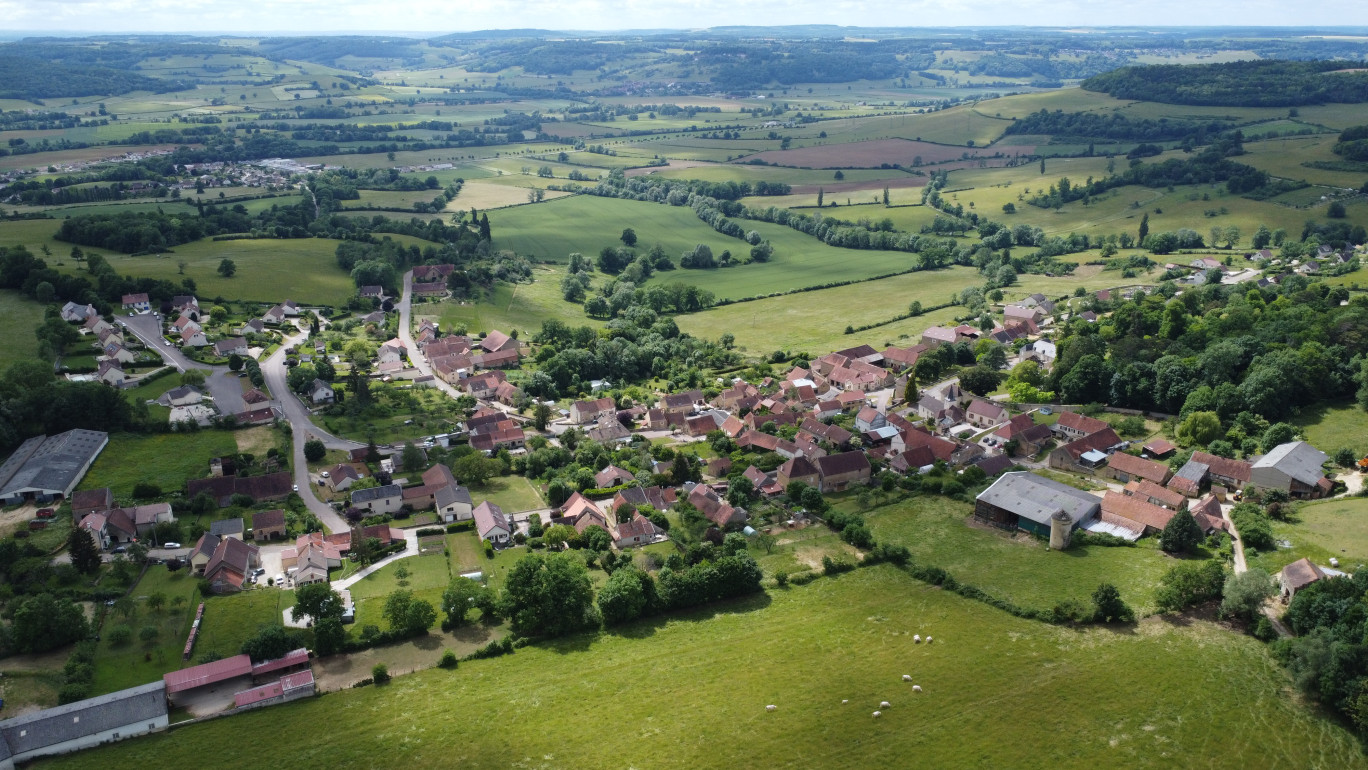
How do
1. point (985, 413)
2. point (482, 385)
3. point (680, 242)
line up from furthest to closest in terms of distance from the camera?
point (680, 242) < point (482, 385) < point (985, 413)

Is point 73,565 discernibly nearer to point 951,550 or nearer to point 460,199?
point 951,550

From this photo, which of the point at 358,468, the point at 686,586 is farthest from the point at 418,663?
the point at 358,468

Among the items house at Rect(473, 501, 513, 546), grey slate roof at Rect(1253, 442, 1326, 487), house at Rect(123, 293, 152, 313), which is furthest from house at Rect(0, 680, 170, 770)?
house at Rect(123, 293, 152, 313)

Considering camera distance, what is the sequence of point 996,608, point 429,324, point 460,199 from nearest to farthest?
point 996,608 < point 429,324 < point 460,199

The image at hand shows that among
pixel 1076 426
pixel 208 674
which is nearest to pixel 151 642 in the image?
pixel 208 674

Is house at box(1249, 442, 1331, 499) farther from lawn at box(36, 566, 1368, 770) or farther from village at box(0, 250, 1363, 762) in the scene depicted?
lawn at box(36, 566, 1368, 770)

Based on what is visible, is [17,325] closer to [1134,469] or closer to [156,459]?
[156,459]

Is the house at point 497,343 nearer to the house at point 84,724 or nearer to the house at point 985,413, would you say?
the house at point 985,413

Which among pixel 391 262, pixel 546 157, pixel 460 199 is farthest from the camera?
pixel 546 157
